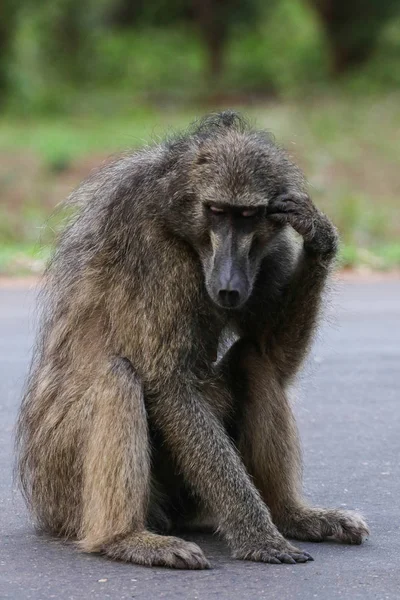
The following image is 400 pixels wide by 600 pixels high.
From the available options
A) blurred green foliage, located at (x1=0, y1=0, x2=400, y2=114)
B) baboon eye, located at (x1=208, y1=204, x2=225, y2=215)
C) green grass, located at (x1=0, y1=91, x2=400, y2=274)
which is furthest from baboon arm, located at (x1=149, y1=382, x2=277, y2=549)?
blurred green foliage, located at (x1=0, y1=0, x2=400, y2=114)

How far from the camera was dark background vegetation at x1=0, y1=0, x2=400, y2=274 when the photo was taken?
24438 millimetres

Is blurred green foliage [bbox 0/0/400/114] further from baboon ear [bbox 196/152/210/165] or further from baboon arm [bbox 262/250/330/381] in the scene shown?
baboon ear [bbox 196/152/210/165]

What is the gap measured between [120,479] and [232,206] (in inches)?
45.4

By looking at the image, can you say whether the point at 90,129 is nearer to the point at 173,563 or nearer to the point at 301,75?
the point at 301,75

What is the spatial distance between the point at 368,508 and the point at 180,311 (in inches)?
57.3

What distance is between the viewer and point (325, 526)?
17.2 ft

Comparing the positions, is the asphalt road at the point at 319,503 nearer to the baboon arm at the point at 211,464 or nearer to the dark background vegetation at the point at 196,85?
the baboon arm at the point at 211,464

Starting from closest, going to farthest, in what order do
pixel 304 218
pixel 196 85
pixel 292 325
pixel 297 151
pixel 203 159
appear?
pixel 304 218 < pixel 203 159 < pixel 292 325 < pixel 297 151 < pixel 196 85

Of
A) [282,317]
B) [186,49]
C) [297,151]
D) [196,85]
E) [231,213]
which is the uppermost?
[186,49]

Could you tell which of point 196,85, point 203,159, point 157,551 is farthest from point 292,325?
point 196,85

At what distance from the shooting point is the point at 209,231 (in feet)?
16.6

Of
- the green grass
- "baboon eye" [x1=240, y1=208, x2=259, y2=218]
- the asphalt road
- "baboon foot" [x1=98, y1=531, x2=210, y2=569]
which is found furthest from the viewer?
the green grass

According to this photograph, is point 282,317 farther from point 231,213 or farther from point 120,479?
point 120,479

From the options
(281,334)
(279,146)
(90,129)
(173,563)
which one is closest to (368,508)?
(281,334)
